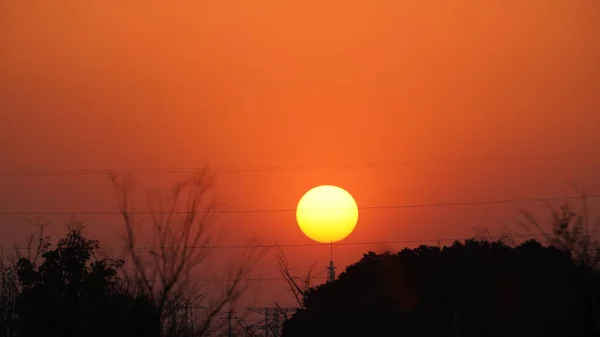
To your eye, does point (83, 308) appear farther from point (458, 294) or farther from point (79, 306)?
point (458, 294)

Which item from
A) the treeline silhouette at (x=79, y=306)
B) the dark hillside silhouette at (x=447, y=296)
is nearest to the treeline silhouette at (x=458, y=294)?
the dark hillside silhouette at (x=447, y=296)

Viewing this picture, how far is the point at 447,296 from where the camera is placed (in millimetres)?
30625

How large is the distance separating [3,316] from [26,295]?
1.38 metres

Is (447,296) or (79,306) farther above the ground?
(447,296)

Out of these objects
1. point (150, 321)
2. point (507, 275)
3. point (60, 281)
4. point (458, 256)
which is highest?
point (458, 256)

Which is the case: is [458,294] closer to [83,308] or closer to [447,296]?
[447,296]

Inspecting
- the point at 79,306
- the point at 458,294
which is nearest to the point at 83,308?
the point at 79,306

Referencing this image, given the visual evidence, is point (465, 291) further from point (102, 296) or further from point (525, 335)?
point (102, 296)

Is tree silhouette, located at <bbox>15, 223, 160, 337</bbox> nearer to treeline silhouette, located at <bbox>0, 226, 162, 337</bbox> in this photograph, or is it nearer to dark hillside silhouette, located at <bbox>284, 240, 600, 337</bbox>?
treeline silhouette, located at <bbox>0, 226, 162, 337</bbox>

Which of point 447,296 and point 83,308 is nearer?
point 83,308

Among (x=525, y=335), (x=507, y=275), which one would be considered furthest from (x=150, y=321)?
(x=507, y=275)

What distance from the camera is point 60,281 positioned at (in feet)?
44.2

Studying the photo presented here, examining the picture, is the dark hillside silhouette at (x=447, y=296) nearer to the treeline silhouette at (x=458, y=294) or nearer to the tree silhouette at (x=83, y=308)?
the treeline silhouette at (x=458, y=294)

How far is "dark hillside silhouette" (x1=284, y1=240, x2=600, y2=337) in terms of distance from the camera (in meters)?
20.2
